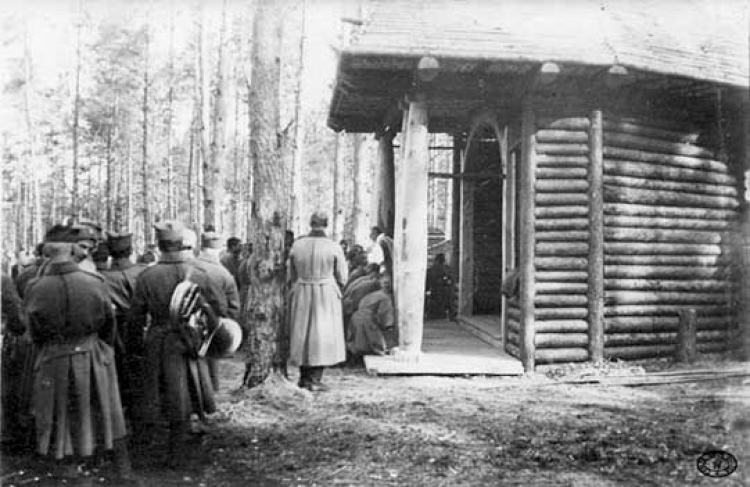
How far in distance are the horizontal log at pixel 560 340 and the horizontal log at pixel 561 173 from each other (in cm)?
229

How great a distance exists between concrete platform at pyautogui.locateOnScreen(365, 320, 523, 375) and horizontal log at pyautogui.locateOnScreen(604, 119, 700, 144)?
3801 millimetres

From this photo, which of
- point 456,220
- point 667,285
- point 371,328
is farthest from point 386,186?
point 667,285

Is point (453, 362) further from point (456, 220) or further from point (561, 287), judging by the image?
point (456, 220)

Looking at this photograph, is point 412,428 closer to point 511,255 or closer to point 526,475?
point 526,475

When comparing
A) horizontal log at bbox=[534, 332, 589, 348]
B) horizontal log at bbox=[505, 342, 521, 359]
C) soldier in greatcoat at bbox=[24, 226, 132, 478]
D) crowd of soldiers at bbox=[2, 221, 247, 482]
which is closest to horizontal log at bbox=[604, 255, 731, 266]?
horizontal log at bbox=[534, 332, 589, 348]

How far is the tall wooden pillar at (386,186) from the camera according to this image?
14.0m

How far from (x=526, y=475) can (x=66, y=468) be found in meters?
3.58

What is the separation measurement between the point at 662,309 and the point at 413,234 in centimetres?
401

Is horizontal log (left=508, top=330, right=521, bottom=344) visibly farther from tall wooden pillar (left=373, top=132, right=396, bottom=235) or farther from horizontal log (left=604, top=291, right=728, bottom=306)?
tall wooden pillar (left=373, top=132, right=396, bottom=235)

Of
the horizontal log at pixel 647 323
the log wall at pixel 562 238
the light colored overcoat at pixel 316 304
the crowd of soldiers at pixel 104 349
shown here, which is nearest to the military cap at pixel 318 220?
the light colored overcoat at pixel 316 304

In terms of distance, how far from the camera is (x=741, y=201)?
36.4 ft

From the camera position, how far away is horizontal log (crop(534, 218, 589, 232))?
964cm

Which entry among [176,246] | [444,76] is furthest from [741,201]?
[176,246]

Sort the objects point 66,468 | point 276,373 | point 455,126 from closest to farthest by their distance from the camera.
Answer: point 66,468 → point 276,373 → point 455,126
